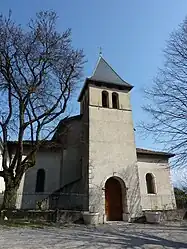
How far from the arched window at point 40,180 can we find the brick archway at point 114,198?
601cm

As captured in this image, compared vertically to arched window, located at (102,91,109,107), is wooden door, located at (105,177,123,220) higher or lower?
lower

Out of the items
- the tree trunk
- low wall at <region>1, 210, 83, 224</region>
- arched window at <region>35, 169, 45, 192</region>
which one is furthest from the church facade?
the tree trunk

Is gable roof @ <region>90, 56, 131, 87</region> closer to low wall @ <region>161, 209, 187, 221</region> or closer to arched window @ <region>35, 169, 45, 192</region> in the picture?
arched window @ <region>35, 169, 45, 192</region>

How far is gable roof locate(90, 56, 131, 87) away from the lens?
19850 mm

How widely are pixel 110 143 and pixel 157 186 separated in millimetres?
6317

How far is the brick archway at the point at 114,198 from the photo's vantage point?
50.1 ft

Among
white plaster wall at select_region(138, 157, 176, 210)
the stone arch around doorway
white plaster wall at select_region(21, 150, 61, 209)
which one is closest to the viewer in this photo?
the stone arch around doorway

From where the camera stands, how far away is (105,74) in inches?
833

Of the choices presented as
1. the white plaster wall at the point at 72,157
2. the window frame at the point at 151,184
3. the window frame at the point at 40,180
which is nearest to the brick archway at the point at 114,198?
the white plaster wall at the point at 72,157

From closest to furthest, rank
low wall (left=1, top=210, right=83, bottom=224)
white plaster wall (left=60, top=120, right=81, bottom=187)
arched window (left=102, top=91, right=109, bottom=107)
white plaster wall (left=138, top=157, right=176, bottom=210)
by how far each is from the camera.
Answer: low wall (left=1, top=210, right=83, bottom=224), white plaster wall (left=138, top=157, right=176, bottom=210), white plaster wall (left=60, top=120, right=81, bottom=187), arched window (left=102, top=91, right=109, bottom=107)

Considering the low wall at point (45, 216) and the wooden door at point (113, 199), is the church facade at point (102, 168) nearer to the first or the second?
the wooden door at point (113, 199)

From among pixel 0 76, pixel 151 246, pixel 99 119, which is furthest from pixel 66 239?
pixel 0 76

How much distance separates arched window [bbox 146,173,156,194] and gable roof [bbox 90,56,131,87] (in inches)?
350

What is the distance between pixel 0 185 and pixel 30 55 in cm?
1074
